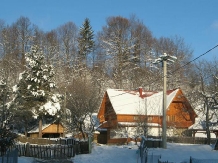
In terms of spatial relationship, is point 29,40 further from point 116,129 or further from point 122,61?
point 116,129

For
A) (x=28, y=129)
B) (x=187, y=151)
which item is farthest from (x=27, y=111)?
(x=187, y=151)

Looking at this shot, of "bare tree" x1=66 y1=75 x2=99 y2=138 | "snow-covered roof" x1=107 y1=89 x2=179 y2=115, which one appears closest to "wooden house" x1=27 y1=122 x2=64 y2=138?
"bare tree" x1=66 y1=75 x2=99 y2=138

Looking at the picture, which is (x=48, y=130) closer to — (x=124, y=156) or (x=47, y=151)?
(x=47, y=151)

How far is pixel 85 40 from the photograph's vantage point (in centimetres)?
7431

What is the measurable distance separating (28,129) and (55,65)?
17604mm

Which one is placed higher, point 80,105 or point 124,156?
point 80,105

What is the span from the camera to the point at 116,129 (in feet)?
164

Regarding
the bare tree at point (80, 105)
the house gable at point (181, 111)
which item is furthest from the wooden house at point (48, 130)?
the house gable at point (181, 111)

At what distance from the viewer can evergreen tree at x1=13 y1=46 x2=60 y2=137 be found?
46.4m

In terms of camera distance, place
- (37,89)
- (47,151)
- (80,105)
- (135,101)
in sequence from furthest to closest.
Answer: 1. (135,101)
2. (80,105)
3. (37,89)
4. (47,151)

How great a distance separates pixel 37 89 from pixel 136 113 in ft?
44.5

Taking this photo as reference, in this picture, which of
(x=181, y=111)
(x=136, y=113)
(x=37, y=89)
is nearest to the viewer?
(x=37, y=89)

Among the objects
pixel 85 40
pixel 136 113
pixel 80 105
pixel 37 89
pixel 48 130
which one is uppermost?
pixel 85 40

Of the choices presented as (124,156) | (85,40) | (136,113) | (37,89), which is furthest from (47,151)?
(85,40)
